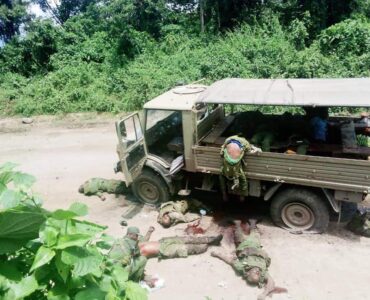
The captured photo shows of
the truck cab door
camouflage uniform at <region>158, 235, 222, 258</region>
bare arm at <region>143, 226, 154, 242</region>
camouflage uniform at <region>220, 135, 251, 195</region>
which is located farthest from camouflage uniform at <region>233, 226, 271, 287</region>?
the truck cab door

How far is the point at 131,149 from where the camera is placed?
6676 millimetres

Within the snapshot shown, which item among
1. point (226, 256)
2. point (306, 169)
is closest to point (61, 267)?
point (226, 256)

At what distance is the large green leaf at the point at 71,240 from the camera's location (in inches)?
43.5

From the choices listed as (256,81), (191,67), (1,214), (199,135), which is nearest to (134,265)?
(199,135)

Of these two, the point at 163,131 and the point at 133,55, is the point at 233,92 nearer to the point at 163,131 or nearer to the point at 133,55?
the point at 163,131

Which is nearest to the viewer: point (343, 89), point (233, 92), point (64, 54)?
point (343, 89)

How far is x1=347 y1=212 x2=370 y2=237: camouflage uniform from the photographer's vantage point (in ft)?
19.5

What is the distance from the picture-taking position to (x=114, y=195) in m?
7.81

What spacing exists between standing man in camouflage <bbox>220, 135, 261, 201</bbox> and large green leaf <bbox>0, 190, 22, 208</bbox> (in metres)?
4.87

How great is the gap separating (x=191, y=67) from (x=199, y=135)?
8.05 m

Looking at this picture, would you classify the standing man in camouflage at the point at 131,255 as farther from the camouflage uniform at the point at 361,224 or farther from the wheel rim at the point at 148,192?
the camouflage uniform at the point at 361,224

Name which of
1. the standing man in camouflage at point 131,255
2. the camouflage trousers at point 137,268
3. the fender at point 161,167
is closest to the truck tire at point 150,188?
the fender at point 161,167

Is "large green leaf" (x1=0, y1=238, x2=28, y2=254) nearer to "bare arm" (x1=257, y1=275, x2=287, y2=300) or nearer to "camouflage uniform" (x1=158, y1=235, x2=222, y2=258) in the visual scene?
"bare arm" (x1=257, y1=275, x2=287, y2=300)

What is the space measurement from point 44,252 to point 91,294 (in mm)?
195
